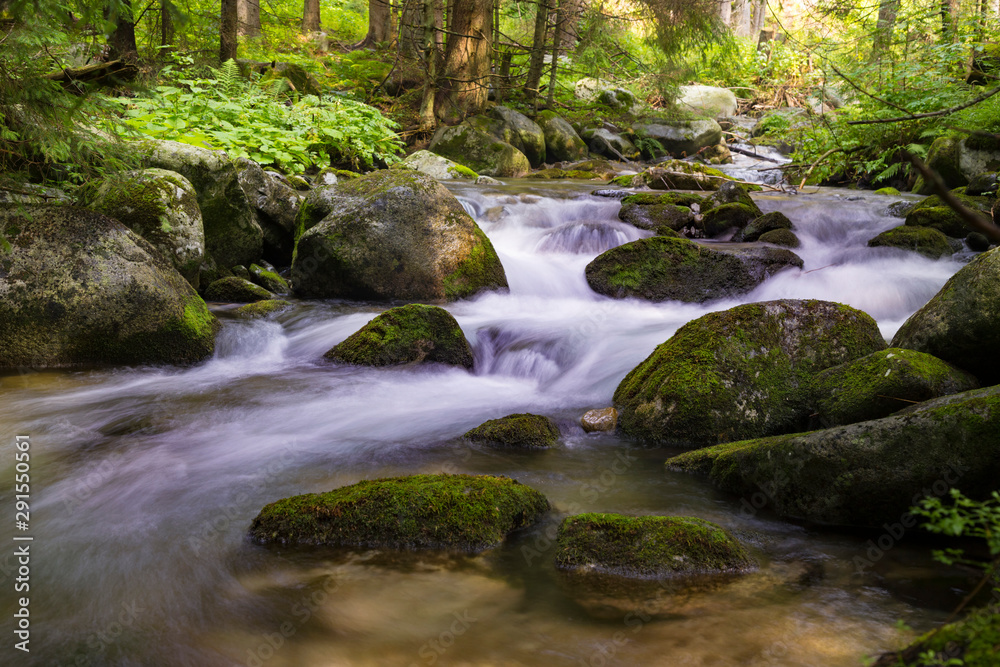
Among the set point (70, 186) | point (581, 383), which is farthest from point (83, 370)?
point (581, 383)

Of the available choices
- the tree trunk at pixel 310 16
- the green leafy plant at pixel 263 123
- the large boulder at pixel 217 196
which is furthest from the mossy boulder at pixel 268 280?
the tree trunk at pixel 310 16

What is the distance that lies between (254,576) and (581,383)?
3699 millimetres

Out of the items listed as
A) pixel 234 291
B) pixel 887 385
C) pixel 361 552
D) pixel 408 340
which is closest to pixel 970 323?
pixel 887 385

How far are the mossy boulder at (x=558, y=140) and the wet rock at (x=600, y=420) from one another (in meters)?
14.3

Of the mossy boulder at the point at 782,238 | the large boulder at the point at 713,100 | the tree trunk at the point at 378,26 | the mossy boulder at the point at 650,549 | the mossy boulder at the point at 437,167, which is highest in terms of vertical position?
the tree trunk at the point at 378,26

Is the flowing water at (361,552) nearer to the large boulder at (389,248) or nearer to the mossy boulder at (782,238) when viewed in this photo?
the large boulder at (389,248)

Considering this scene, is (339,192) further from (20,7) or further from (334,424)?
(20,7)

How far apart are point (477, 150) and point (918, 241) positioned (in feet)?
31.7

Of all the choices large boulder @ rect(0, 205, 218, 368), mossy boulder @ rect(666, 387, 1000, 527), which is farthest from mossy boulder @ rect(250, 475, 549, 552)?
large boulder @ rect(0, 205, 218, 368)

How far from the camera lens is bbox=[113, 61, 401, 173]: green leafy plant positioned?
448 inches

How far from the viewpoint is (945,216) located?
9.75 m

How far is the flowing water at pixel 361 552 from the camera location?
2.61 metres

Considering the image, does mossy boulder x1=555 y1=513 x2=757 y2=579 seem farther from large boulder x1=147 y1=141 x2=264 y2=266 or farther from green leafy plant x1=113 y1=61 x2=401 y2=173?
green leafy plant x1=113 y1=61 x2=401 y2=173

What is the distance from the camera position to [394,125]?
16.0 meters
